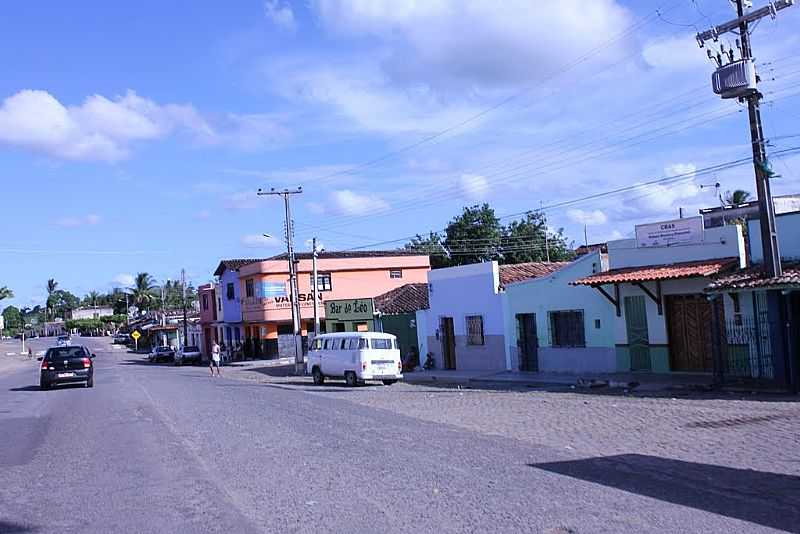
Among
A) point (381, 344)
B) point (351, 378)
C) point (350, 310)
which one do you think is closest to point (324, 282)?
point (350, 310)

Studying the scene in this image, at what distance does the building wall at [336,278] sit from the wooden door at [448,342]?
2361 centimetres

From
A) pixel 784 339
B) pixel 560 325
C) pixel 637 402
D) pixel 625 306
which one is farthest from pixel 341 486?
A: pixel 560 325

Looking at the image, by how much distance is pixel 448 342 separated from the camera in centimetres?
3575

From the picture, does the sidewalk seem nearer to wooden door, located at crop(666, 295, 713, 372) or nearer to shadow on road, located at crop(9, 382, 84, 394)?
wooden door, located at crop(666, 295, 713, 372)

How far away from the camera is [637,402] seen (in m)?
18.9

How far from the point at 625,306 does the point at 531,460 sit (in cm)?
1500

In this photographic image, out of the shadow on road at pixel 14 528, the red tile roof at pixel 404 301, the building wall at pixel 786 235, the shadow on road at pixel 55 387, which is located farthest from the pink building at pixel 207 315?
the shadow on road at pixel 14 528

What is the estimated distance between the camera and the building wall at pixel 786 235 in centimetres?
2019

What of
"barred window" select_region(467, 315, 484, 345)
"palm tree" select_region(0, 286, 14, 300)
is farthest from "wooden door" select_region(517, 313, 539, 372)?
"palm tree" select_region(0, 286, 14, 300)

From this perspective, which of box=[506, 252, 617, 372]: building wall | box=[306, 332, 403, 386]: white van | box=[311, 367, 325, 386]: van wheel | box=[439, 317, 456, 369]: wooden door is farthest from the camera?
box=[439, 317, 456, 369]: wooden door

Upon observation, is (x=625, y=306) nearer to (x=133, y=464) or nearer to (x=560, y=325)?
(x=560, y=325)

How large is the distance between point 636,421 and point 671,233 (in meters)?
10.1

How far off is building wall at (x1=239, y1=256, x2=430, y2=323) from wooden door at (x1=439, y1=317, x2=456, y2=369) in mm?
23606

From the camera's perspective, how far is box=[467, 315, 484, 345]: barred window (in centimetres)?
3334
